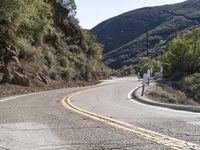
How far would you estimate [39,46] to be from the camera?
131 feet

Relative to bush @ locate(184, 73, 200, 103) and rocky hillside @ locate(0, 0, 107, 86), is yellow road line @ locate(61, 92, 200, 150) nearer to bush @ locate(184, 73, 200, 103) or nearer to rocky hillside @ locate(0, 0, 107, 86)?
rocky hillside @ locate(0, 0, 107, 86)

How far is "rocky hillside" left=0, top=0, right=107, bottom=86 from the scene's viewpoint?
29719 mm

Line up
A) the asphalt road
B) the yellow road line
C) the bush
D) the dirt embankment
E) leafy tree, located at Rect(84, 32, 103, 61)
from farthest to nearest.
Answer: leafy tree, located at Rect(84, 32, 103, 61)
the bush
the dirt embankment
the asphalt road
the yellow road line

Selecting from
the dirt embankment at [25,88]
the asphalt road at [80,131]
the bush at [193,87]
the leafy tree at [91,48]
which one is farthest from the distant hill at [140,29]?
the asphalt road at [80,131]

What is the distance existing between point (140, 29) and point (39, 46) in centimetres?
12764

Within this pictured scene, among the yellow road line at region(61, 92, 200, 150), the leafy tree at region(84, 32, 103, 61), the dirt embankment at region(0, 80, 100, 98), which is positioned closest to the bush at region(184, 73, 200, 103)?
the dirt embankment at region(0, 80, 100, 98)

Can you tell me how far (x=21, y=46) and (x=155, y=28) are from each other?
129 metres

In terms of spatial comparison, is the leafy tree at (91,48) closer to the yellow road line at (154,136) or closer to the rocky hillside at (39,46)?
the rocky hillside at (39,46)

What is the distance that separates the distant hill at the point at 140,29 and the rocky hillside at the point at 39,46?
242 feet

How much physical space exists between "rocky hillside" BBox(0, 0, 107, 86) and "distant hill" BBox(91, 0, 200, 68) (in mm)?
73743

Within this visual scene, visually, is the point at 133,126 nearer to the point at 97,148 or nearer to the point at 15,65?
the point at 97,148

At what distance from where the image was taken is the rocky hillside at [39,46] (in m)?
29.7

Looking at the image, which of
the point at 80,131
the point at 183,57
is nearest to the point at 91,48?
the point at 183,57

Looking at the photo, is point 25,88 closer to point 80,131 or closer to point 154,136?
point 80,131
